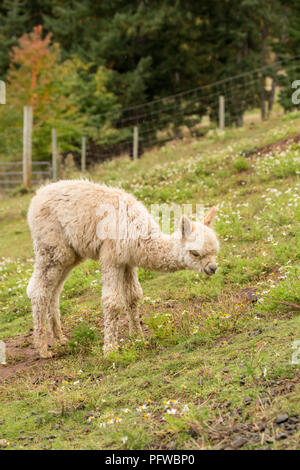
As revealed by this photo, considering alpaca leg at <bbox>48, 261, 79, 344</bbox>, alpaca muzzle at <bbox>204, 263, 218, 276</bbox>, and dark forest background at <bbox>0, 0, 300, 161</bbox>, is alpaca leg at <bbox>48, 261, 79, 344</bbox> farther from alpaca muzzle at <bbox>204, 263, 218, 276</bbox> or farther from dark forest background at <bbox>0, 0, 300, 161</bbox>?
dark forest background at <bbox>0, 0, 300, 161</bbox>

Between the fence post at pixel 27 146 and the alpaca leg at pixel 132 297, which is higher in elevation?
the fence post at pixel 27 146

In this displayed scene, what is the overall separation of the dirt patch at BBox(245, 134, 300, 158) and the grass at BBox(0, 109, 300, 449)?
273 cm

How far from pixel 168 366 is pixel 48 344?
2.41 meters

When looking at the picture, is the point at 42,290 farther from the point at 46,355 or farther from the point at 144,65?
the point at 144,65

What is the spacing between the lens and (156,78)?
3070cm

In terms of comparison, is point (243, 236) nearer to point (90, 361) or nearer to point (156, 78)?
point (90, 361)

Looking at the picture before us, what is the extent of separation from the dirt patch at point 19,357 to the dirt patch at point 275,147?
8499 mm

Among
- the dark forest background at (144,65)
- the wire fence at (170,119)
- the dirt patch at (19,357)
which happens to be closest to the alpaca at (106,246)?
the dirt patch at (19,357)

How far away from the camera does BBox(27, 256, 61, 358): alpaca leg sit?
7.06 metres

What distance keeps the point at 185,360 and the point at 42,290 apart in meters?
2.42

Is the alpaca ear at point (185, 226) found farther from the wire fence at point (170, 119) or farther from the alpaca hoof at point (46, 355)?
the wire fence at point (170, 119)

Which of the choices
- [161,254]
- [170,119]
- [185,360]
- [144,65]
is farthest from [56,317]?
[144,65]

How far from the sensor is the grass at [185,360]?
162 inches
